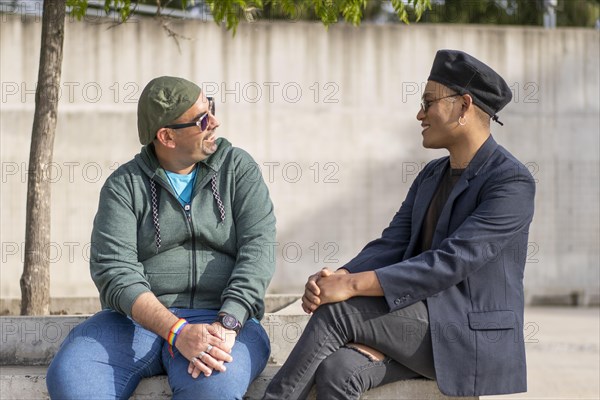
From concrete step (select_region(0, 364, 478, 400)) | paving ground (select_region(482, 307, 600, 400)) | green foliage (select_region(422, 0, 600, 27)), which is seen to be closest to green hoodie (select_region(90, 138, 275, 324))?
concrete step (select_region(0, 364, 478, 400))

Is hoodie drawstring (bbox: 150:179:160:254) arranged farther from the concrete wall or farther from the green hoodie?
the concrete wall

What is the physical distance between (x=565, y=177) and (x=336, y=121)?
7.76 feet

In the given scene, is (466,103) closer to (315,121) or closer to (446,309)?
(446,309)

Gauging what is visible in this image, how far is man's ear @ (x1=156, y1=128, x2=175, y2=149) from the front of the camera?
3.55 meters

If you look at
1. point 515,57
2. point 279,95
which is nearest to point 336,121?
point 279,95

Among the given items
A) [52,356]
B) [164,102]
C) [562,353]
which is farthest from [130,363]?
[562,353]

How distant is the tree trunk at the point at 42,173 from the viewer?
5449 millimetres

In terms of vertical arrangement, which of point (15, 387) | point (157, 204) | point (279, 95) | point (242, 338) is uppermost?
point (279, 95)

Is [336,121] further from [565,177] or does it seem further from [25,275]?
[25,275]

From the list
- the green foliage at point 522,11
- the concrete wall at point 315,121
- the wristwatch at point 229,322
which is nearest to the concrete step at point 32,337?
the wristwatch at point 229,322

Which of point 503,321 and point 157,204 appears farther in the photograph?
point 157,204

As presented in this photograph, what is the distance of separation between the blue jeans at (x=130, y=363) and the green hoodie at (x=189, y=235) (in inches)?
3.3

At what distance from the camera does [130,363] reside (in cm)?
331

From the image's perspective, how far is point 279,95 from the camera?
29.5 ft
